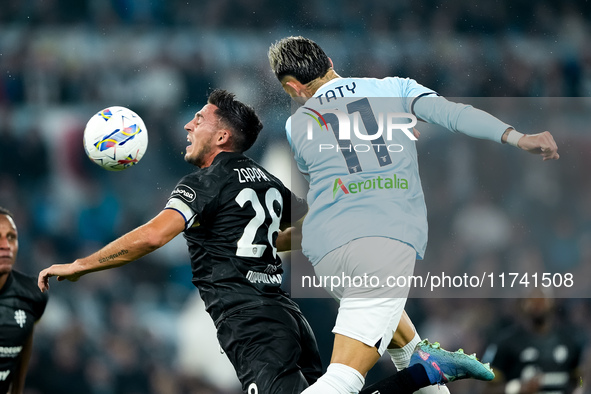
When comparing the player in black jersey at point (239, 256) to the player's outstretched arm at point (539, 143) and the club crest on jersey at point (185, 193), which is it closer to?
the club crest on jersey at point (185, 193)

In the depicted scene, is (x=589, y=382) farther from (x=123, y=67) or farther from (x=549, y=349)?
(x=123, y=67)

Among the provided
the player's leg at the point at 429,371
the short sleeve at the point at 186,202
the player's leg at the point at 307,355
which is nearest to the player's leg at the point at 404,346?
the player's leg at the point at 429,371

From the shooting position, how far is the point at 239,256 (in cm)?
446

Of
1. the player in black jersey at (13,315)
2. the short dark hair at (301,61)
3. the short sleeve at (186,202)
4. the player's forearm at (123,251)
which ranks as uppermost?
the short dark hair at (301,61)

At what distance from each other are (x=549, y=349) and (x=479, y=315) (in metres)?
1.56

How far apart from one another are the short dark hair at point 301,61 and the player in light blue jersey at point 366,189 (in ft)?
0.53

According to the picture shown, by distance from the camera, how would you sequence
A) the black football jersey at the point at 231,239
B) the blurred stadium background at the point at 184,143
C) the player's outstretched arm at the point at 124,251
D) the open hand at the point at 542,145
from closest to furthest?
the open hand at the point at 542,145, the player's outstretched arm at the point at 124,251, the black football jersey at the point at 231,239, the blurred stadium background at the point at 184,143

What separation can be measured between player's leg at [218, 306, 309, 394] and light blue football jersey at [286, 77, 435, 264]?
0.44m

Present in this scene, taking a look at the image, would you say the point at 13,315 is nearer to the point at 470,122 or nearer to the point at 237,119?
the point at 237,119

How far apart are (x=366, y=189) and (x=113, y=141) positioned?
6.00 feet

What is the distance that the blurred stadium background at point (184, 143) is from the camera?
340 inches

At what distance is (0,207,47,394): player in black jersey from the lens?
5.75 m

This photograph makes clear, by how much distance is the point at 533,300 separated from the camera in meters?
7.11

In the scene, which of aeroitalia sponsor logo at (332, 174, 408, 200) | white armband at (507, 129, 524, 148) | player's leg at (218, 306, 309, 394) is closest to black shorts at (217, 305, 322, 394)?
player's leg at (218, 306, 309, 394)
